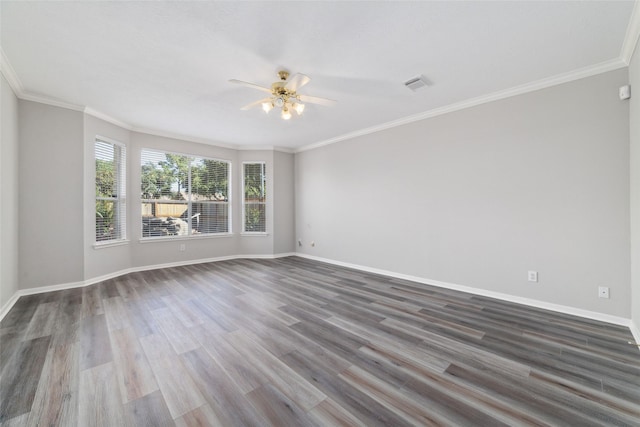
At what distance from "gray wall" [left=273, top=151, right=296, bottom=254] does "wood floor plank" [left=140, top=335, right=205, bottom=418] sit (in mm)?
4175

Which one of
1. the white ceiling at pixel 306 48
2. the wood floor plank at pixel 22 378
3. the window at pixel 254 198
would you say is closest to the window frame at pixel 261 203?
the window at pixel 254 198

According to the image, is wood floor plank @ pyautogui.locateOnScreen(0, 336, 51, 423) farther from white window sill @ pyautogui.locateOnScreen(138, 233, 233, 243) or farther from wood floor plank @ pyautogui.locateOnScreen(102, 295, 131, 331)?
white window sill @ pyautogui.locateOnScreen(138, 233, 233, 243)

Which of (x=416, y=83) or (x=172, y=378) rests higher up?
(x=416, y=83)

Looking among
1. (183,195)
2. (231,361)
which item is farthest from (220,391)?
(183,195)

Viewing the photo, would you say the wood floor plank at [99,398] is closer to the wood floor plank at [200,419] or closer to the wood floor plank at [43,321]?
the wood floor plank at [200,419]

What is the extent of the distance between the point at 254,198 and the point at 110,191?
283cm

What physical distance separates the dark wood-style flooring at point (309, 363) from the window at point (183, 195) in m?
2.17

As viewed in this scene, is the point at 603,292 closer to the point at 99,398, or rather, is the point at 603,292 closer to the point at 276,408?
the point at 276,408

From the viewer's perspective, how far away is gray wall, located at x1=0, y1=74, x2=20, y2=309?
296 cm

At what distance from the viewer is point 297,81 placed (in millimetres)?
2658

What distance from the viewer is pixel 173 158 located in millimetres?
5523

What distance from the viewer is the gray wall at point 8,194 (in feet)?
9.72

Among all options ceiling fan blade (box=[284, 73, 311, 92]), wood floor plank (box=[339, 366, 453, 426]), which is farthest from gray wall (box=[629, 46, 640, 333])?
ceiling fan blade (box=[284, 73, 311, 92])

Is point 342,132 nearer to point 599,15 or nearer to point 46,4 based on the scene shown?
point 599,15
